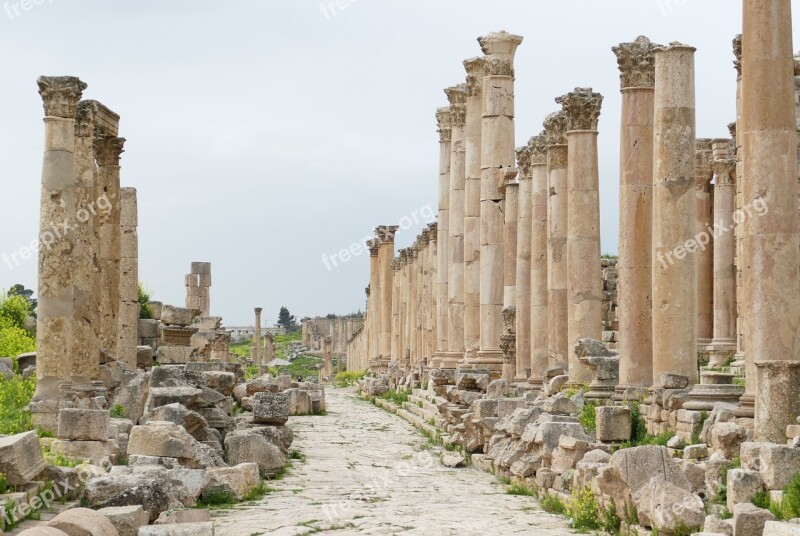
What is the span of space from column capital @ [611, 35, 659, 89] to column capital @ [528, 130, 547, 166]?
19.1ft

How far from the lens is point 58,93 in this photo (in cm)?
2167

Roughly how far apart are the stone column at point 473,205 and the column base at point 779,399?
744 inches

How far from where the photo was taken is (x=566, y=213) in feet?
82.6

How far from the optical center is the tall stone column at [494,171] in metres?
30.4

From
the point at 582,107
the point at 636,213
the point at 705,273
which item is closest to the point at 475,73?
the point at 705,273

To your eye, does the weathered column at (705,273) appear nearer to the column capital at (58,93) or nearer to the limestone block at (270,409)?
the limestone block at (270,409)

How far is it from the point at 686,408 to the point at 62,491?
788 cm

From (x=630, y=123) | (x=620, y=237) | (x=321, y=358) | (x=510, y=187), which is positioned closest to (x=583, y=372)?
(x=620, y=237)

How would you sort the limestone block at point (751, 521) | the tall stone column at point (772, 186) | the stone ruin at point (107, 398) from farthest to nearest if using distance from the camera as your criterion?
the tall stone column at point (772, 186) → the stone ruin at point (107, 398) → the limestone block at point (751, 521)

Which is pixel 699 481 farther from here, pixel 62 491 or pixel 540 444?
pixel 62 491

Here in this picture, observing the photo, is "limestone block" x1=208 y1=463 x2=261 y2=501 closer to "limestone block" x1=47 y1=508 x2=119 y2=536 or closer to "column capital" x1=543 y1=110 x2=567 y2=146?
A: "limestone block" x1=47 y1=508 x2=119 y2=536

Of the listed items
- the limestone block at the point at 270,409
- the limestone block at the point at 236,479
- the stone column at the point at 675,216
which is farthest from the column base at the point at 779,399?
the limestone block at the point at 270,409

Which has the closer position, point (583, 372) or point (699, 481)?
point (699, 481)

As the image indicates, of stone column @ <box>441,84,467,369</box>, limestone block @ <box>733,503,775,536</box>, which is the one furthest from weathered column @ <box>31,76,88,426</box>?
stone column @ <box>441,84,467,369</box>
